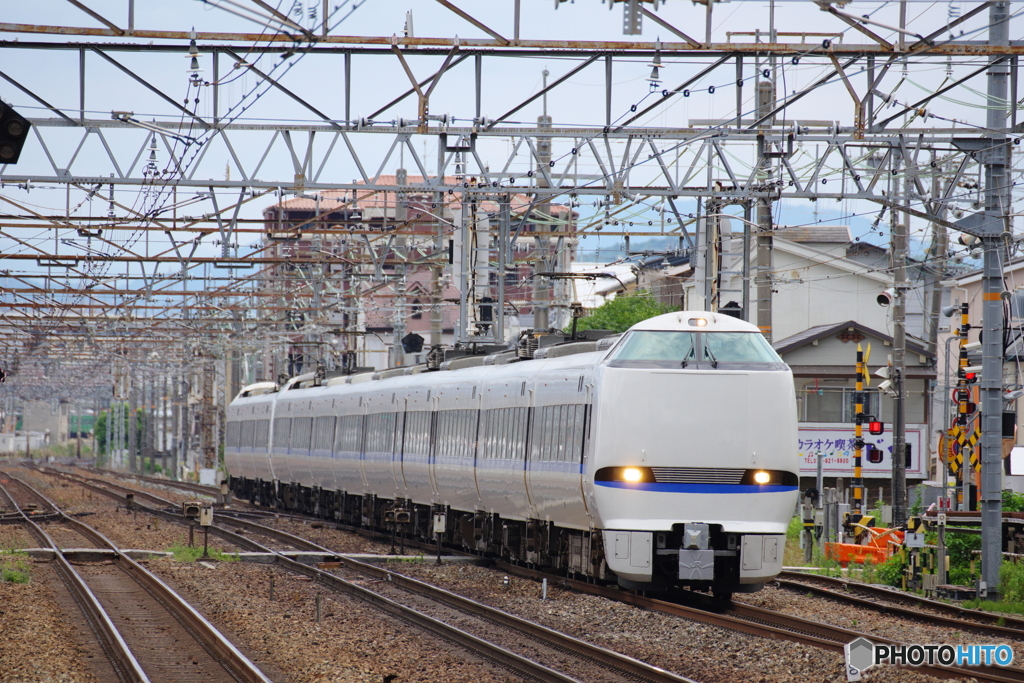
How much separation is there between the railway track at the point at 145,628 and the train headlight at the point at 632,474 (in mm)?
4635

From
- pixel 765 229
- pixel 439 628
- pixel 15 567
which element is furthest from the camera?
pixel 765 229

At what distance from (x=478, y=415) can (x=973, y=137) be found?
8.40m

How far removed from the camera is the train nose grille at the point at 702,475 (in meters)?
15.0

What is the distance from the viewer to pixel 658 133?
20203mm

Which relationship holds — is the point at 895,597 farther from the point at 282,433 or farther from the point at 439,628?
the point at 282,433

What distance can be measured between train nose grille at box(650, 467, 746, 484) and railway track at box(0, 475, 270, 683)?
16.4ft

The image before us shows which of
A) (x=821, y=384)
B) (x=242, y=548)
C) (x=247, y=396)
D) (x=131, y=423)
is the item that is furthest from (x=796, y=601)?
(x=131, y=423)

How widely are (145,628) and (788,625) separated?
22.4 ft

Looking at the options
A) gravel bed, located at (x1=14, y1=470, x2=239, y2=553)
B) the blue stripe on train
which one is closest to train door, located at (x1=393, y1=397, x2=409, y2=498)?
gravel bed, located at (x1=14, y1=470, x2=239, y2=553)

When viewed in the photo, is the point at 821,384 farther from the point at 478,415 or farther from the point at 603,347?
the point at 603,347

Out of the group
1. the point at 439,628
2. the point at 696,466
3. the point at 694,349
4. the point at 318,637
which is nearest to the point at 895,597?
the point at 696,466

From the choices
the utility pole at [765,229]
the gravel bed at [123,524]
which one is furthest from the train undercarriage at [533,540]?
the utility pole at [765,229]

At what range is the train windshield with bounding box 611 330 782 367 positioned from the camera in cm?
1542

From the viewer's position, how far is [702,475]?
15.0 m
